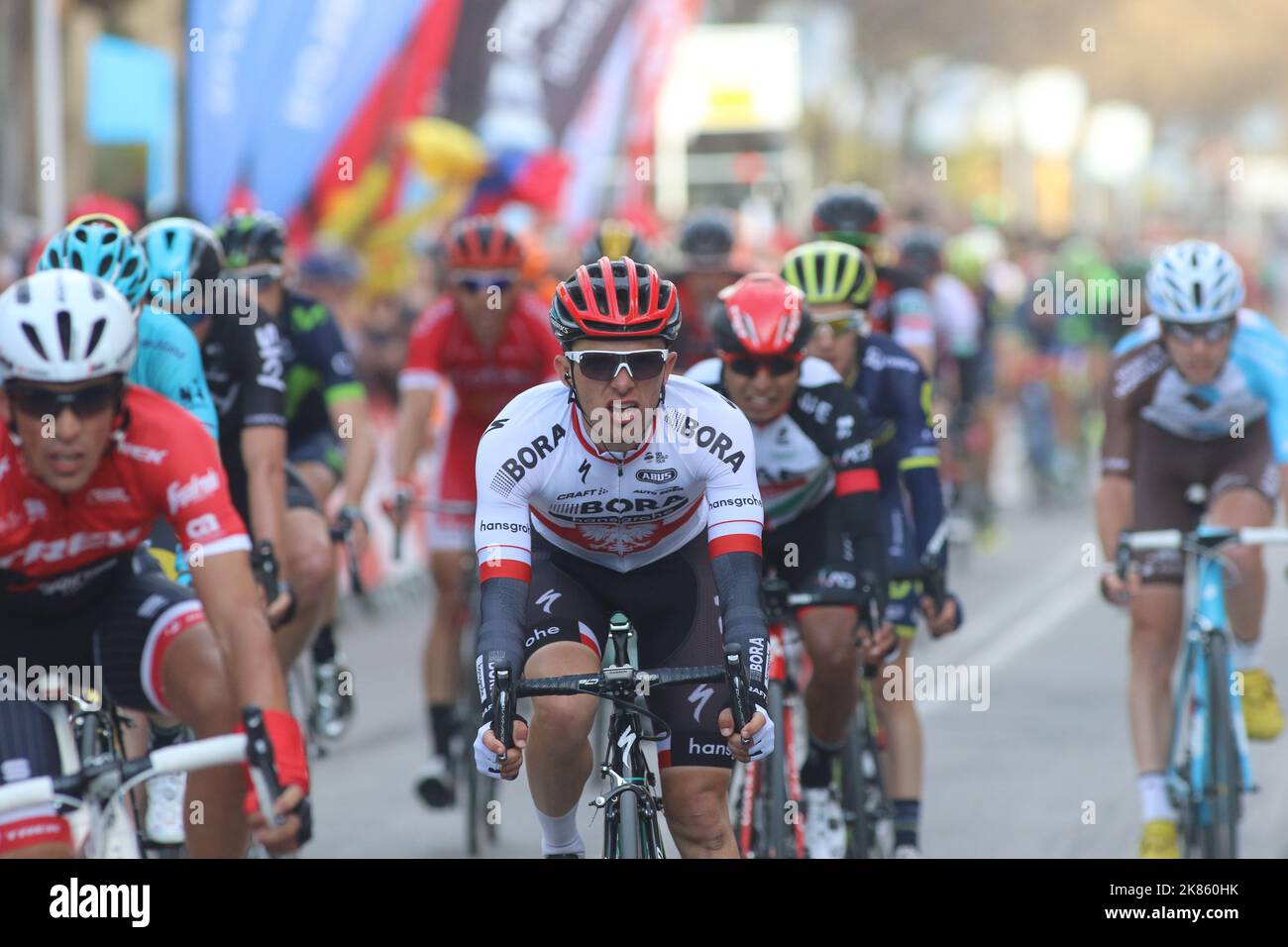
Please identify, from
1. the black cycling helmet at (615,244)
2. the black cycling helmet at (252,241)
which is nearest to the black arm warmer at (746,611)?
the black cycling helmet at (252,241)

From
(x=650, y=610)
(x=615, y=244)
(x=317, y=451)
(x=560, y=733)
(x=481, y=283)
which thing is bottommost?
(x=560, y=733)

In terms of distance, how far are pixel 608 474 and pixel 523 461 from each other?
Result: 0.74 feet

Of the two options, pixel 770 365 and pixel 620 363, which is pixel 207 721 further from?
pixel 770 365

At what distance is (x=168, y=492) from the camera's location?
525 centimetres

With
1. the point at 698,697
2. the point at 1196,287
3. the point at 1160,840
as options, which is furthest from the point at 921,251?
the point at 698,697

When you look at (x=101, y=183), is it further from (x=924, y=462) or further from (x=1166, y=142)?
(x=1166, y=142)

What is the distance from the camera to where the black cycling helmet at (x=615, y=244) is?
35.1ft

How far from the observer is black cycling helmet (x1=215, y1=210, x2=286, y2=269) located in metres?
8.38

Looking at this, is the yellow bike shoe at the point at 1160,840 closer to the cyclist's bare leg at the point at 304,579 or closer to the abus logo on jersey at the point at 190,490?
the cyclist's bare leg at the point at 304,579

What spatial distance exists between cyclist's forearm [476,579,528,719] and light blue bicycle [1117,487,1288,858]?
2702mm

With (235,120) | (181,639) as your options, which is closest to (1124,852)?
(181,639)

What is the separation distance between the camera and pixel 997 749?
10664 millimetres

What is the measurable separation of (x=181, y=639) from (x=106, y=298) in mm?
1097

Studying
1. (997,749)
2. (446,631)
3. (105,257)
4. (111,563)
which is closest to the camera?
(111,563)
